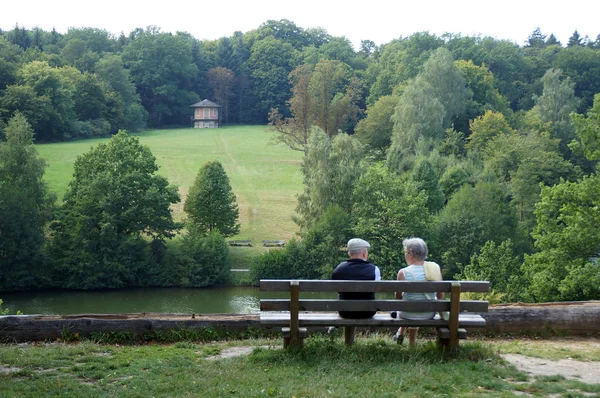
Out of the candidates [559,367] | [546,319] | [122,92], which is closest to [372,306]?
[559,367]

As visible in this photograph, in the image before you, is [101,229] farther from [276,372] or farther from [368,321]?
[276,372]

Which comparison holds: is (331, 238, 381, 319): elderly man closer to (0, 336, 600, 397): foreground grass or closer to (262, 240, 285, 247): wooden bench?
(0, 336, 600, 397): foreground grass

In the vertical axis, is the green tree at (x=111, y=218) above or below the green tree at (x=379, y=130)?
below

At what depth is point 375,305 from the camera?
26.9ft

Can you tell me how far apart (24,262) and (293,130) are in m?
42.3

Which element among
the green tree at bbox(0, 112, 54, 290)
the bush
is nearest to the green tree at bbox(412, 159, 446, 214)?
the bush

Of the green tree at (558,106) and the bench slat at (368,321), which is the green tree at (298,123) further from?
the bench slat at (368,321)

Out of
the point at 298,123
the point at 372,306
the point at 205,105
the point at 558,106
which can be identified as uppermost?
the point at 205,105

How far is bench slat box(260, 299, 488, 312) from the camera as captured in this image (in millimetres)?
8188

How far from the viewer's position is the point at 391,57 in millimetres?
99062

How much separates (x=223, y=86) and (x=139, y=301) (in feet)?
247

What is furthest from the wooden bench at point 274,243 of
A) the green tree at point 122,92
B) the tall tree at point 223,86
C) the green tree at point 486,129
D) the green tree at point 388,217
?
the tall tree at point 223,86

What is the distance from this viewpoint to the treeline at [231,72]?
84.3 metres

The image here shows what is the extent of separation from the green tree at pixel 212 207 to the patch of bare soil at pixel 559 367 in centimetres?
4856
